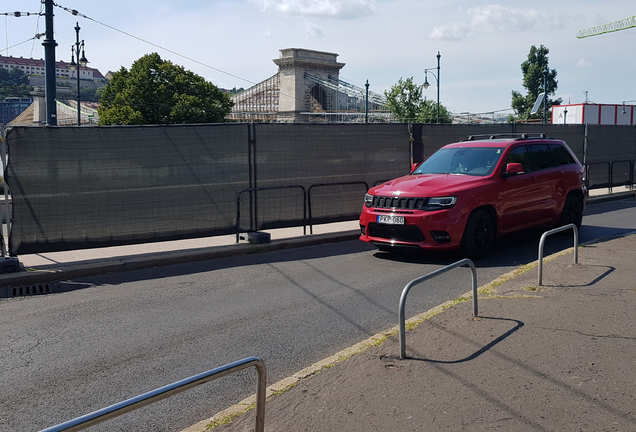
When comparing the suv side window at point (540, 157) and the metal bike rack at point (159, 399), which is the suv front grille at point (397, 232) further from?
the metal bike rack at point (159, 399)

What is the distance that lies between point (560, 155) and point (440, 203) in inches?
145

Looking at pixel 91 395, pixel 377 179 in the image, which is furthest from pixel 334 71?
pixel 91 395

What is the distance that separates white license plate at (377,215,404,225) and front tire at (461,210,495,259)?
36.7 inches

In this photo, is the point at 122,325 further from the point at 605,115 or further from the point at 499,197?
the point at 605,115

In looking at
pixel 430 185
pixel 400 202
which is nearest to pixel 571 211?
pixel 430 185

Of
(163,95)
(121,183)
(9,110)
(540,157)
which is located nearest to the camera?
(121,183)

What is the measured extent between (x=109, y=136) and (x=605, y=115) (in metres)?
66.9

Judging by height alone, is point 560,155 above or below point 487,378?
above

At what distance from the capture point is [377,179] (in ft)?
42.3

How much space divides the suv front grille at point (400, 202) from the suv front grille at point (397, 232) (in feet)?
0.93

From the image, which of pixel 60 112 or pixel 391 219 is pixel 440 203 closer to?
pixel 391 219

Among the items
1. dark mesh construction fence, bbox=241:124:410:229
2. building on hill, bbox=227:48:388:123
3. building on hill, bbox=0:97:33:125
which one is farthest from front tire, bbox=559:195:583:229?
building on hill, bbox=0:97:33:125

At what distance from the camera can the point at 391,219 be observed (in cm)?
905

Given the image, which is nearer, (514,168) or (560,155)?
(514,168)
